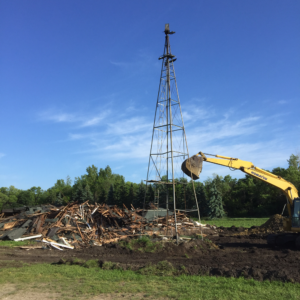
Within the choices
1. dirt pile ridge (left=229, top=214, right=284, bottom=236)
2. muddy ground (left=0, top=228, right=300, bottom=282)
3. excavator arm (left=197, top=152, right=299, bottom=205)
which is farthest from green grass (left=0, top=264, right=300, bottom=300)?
dirt pile ridge (left=229, top=214, right=284, bottom=236)

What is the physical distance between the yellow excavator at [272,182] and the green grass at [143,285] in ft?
27.0

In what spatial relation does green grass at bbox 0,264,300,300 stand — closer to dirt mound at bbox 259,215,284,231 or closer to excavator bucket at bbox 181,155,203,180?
excavator bucket at bbox 181,155,203,180

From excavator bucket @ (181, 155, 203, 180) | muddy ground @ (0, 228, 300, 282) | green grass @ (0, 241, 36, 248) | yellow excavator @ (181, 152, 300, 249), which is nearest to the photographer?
muddy ground @ (0, 228, 300, 282)

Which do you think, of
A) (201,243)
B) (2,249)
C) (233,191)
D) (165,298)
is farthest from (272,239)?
(233,191)

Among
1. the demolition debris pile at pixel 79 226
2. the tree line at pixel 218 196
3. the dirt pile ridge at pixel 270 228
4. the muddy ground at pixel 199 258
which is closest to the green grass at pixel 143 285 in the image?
the muddy ground at pixel 199 258

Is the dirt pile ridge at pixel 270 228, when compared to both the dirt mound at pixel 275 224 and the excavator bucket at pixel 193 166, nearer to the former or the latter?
the dirt mound at pixel 275 224

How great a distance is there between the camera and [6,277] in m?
9.38

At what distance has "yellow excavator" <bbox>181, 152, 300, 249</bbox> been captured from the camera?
15909 millimetres

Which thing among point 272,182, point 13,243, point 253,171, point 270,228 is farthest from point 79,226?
point 270,228

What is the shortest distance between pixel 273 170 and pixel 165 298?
227 ft

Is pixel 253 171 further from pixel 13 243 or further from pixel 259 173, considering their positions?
pixel 13 243

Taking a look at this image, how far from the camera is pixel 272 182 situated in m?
18.0

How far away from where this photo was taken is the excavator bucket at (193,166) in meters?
16.7

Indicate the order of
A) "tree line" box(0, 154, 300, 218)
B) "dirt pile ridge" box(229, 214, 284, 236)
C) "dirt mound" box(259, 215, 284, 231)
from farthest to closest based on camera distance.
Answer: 1. "tree line" box(0, 154, 300, 218)
2. "dirt mound" box(259, 215, 284, 231)
3. "dirt pile ridge" box(229, 214, 284, 236)
